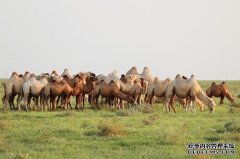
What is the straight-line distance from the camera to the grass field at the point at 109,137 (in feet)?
42.2

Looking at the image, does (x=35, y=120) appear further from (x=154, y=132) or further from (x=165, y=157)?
(x=165, y=157)

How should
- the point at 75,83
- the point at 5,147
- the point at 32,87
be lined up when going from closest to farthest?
1. the point at 5,147
2. the point at 32,87
3. the point at 75,83

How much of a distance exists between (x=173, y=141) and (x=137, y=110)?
10.1 m

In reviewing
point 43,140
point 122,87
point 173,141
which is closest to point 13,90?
point 122,87

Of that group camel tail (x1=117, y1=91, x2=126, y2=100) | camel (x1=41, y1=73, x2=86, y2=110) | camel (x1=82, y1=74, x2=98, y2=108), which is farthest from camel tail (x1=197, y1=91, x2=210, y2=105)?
camel (x1=41, y1=73, x2=86, y2=110)

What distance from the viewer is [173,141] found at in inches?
558

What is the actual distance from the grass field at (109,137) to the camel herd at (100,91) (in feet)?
17.3

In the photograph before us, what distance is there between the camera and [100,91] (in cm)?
2822

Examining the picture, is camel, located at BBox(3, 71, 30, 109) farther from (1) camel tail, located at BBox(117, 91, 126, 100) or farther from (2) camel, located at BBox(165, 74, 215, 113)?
(2) camel, located at BBox(165, 74, 215, 113)

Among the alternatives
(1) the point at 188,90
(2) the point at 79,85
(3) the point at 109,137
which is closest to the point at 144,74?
(2) the point at 79,85

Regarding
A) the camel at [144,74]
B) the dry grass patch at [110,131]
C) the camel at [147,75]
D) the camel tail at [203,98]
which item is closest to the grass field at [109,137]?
the dry grass patch at [110,131]

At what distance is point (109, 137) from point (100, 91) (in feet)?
43.0

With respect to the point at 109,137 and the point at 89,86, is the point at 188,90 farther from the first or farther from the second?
the point at 109,137

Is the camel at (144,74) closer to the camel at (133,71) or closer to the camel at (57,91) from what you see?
the camel at (133,71)
